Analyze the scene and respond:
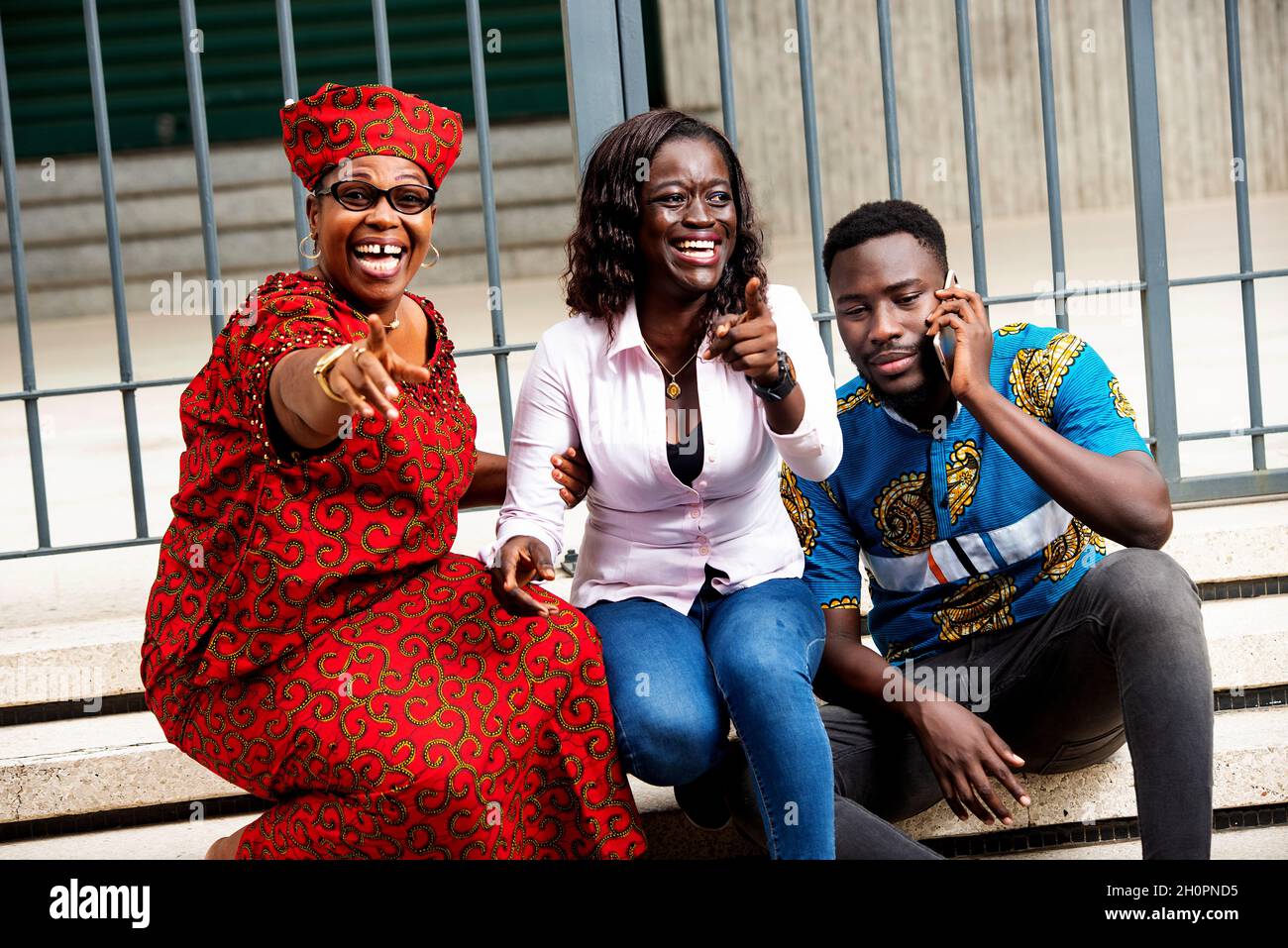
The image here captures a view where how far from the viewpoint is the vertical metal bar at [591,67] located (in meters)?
3.43

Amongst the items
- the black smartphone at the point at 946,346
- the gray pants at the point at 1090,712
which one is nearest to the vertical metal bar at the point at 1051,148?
the black smartphone at the point at 946,346

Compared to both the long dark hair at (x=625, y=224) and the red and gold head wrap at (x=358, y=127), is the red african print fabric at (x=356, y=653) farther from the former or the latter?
the long dark hair at (x=625, y=224)

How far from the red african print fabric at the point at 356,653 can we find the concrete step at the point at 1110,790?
0.75 meters

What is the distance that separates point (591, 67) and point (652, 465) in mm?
1408

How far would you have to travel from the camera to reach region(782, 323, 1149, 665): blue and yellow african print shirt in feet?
8.16

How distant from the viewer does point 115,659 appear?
10.1ft

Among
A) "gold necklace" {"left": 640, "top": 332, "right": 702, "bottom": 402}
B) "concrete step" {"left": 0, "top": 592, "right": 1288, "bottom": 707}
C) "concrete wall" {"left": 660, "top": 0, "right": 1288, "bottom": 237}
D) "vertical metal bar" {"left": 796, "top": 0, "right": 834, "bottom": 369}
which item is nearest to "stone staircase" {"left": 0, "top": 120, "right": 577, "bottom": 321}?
"concrete wall" {"left": 660, "top": 0, "right": 1288, "bottom": 237}

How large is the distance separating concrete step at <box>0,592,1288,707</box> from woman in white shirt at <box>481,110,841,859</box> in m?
1.08

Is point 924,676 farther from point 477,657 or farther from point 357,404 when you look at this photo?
point 357,404

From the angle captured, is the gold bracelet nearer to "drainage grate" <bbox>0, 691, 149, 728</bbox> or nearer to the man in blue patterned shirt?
the man in blue patterned shirt

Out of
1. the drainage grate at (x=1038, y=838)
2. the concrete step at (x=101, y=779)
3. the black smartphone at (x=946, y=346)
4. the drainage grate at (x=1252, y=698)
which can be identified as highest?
the black smartphone at (x=946, y=346)

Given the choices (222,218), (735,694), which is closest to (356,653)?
(735,694)

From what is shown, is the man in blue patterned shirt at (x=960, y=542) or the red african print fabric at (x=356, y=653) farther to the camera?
the man in blue patterned shirt at (x=960, y=542)

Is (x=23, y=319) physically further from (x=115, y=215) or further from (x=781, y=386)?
(x=781, y=386)
